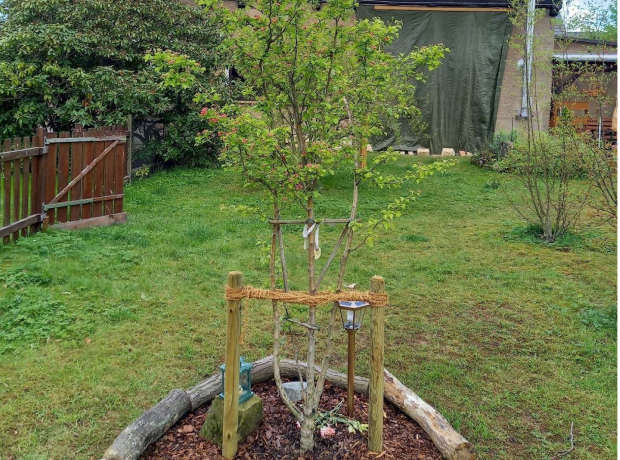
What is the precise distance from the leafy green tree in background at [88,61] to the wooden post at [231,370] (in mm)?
8220

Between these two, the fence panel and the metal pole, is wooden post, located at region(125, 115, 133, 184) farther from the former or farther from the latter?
the metal pole

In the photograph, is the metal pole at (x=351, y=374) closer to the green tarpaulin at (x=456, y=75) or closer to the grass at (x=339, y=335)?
the grass at (x=339, y=335)

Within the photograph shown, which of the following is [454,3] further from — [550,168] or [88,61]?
[88,61]

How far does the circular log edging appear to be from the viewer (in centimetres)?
263

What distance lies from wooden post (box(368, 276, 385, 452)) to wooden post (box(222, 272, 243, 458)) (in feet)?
2.19

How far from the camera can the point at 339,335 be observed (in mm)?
4320

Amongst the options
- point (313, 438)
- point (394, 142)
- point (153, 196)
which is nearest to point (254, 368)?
point (313, 438)

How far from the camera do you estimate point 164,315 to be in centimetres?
453

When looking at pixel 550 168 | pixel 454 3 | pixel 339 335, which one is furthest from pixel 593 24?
pixel 454 3

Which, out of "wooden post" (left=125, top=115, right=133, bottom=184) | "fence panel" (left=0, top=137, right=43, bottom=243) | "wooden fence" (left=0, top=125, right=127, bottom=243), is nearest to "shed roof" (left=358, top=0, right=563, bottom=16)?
"wooden post" (left=125, top=115, right=133, bottom=184)

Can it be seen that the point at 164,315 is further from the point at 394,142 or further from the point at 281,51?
the point at 394,142

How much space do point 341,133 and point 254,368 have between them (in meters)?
1.54

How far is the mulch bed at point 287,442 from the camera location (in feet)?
8.84

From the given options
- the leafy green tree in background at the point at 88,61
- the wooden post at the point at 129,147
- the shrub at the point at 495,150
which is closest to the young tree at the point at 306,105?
the leafy green tree in background at the point at 88,61
